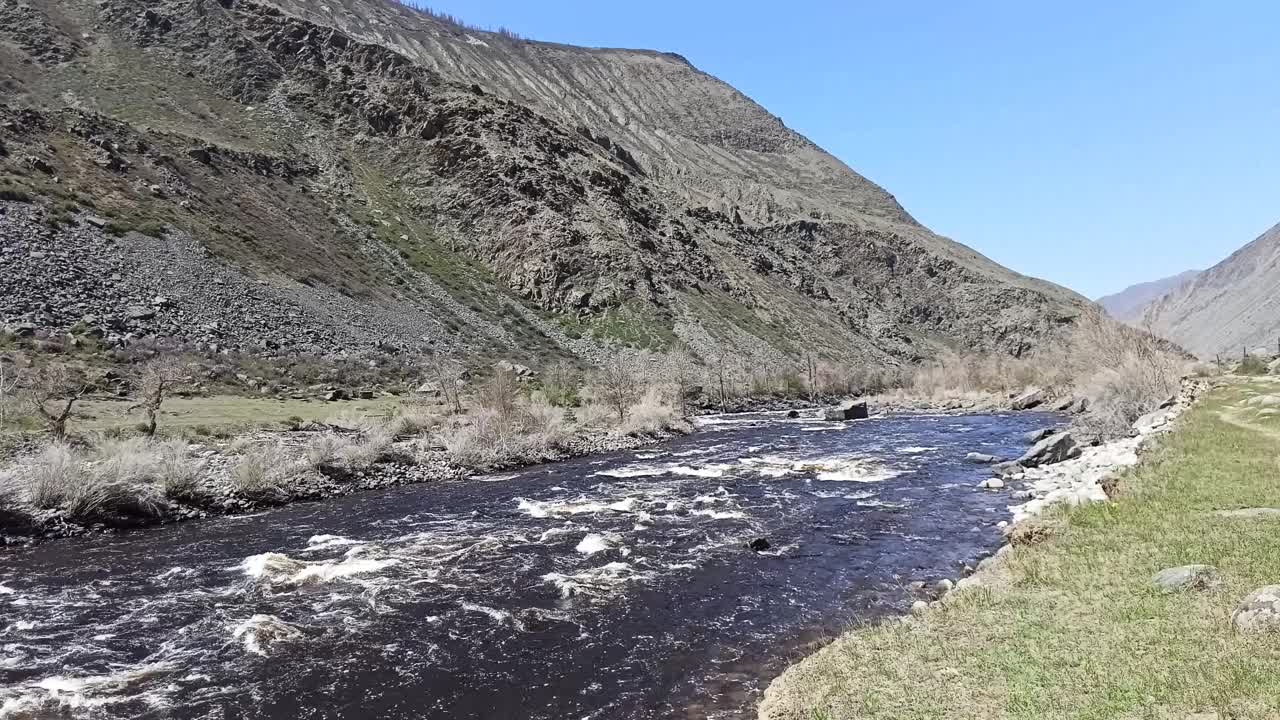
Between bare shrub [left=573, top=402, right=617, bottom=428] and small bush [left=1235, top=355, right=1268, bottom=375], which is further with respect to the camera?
small bush [left=1235, top=355, right=1268, bottom=375]

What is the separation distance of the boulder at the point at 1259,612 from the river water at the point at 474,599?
5.38 metres

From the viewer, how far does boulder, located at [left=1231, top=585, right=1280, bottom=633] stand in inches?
294

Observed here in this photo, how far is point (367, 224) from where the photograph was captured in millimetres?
94438

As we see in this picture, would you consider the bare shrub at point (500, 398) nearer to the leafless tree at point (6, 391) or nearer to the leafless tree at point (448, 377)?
the leafless tree at point (448, 377)

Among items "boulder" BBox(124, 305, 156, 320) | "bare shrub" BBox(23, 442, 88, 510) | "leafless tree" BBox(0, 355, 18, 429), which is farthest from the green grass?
"boulder" BBox(124, 305, 156, 320)

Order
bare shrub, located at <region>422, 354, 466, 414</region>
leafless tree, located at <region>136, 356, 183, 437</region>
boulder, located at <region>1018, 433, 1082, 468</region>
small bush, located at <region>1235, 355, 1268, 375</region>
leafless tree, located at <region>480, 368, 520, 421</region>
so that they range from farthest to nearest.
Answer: small bush, located at <region>1235, 355, 1268, 375</region> → bare shrub, located at <region>422, 354, 466, 414</region> → leafless tree, located at <region>480, 368, 520, 421</region> → leafless tree, located at <region>136, 356, 183, 437</region> → boulder, located at <region>1018, 433, 1082, 468</region>

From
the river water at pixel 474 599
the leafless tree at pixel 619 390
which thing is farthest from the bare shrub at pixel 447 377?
the river water at pixel 474 599

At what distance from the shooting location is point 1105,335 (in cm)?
4647

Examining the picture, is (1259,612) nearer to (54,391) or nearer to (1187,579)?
(1187,579)

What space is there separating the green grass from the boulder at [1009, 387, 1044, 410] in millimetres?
59542

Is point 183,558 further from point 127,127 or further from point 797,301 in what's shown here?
point 797,301

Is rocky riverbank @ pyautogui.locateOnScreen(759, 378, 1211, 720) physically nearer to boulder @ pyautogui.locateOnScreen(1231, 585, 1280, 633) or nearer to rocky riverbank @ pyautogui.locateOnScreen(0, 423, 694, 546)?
boulder @ pyautogui.locateOnScreen(1231, 585, 1280, 633)

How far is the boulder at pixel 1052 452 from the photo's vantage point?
1147 inches

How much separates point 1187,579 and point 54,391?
1627 inches
